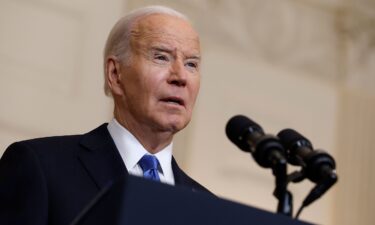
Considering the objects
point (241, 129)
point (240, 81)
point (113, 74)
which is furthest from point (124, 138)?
point (240, 81)

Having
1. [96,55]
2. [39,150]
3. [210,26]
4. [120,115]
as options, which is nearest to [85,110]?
[96,55]

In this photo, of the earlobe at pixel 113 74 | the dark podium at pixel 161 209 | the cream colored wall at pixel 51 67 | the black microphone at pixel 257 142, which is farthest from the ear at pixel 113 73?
the cream colored wall at pixel 51 67

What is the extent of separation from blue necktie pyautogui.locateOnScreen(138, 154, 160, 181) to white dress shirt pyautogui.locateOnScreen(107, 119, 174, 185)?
0.01 m

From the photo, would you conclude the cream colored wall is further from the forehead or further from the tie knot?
the tie knot

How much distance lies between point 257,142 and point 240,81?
3.62 m

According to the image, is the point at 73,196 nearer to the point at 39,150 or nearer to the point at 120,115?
the point at 39,150

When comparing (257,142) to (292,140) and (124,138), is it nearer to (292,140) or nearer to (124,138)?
(292,140)

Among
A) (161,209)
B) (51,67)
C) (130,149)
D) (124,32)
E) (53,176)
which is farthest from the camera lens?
(51,67)

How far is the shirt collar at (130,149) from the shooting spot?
8.80ft

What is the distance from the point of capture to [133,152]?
269 cm

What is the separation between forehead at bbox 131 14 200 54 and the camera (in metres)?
2.82

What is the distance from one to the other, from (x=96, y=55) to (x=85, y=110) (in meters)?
0.33

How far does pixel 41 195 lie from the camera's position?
2354mm

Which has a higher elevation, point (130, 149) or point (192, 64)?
point (192, 64)
